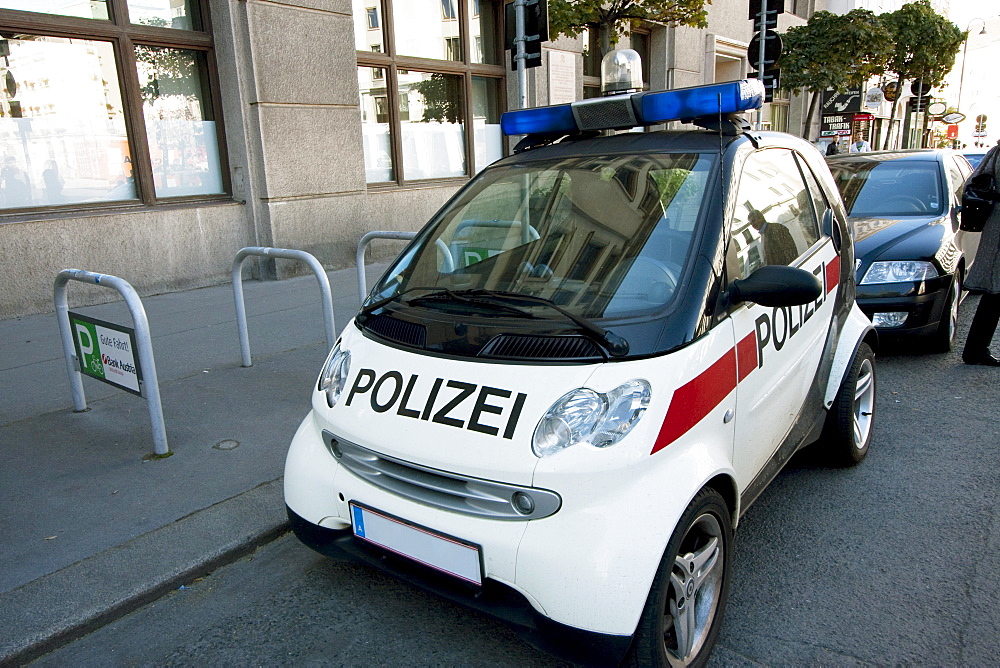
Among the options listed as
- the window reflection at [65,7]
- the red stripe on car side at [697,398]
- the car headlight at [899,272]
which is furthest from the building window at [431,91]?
the red stripe on car side at [697,398]

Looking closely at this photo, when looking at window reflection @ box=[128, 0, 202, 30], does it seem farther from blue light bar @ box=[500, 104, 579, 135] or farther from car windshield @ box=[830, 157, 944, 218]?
car windshield @ box=[830, 157, 944, 218]

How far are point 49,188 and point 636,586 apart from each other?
7560 millimetres

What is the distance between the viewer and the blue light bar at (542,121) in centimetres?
325

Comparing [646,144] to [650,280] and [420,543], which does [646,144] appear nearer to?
[650,280]

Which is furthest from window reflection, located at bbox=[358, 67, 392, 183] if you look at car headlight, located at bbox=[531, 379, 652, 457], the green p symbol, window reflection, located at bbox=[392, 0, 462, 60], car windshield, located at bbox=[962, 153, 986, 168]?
car windshield, located at bbox=[962, 153, 986, 168]

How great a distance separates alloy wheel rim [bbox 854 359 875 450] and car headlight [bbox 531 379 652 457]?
2108mm

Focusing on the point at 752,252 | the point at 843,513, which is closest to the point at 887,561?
the point at 843,513

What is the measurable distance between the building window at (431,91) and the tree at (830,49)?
5.93 meters

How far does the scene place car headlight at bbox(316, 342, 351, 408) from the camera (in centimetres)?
269

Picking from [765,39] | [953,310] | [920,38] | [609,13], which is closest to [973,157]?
[765,39]

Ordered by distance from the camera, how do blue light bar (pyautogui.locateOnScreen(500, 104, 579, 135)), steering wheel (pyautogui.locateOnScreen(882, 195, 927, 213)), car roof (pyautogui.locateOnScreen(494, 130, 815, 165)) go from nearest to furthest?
car roof (pyautogui.locateOnScreen(494, 130, 815, 165)) < blue light bar (pyautogui.locateOnScreen(500, 104, 579, 135)) < steering wheel (pyautogui.locateOnScreen(882, 195, 927, 213))

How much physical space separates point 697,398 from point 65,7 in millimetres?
7776

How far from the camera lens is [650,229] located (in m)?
2.71

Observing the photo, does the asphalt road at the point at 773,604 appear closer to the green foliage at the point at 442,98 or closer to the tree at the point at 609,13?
the tree at the point at 609,13
